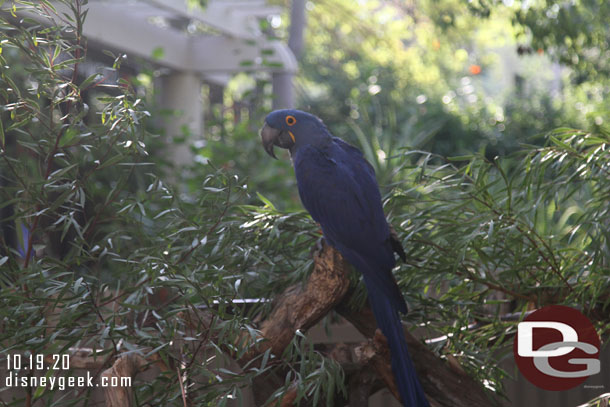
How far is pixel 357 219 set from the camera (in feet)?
4.69

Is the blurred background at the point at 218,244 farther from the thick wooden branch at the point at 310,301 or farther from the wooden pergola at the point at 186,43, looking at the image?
the wooden pergola at the point at 186,43

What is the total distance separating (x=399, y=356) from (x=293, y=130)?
622mm

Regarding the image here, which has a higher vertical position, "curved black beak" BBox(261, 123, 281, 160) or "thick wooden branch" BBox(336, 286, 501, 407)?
"curved black beak" BBox(261, 123, 281, 160)

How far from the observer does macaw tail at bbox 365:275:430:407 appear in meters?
1.33

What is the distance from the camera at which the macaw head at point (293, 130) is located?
1.62m

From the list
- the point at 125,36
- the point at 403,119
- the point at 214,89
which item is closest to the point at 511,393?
the point at 125,36

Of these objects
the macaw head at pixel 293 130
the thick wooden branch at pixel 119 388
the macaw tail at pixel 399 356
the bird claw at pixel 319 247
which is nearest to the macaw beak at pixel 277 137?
the macaw head at pixel 293 130

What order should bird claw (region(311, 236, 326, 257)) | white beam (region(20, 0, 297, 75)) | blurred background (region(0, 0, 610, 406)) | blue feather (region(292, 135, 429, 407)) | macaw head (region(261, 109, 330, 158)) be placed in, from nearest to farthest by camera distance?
blurred background (region(0, 0, 610, 406)) → blue feather (region(292, 135, 429, 407)) → bird claw (region(311, 236, 326, 257)) → macaw head (region(261, 109, 330, 158)) → white beam (region(20, 0, 297, 75))

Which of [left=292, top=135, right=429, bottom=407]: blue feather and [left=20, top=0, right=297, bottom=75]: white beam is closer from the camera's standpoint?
[left=292, top=135, right=429, bottom=407]: blue feather

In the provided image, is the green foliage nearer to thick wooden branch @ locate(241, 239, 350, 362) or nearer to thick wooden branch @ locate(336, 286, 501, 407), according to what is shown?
thick wooden branch @ locate(336, 286, 501, 407)

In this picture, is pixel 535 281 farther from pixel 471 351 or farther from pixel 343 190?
pixel 343 190

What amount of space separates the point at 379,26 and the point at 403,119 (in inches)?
135

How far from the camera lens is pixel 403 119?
19.5ft

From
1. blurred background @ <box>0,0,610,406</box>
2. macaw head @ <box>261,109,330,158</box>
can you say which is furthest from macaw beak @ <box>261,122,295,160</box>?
blurred background @ <box>0,0,610,406</box>
